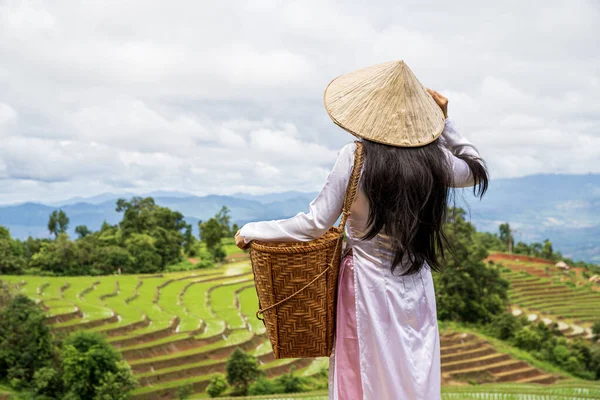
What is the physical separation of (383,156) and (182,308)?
59.5 feet

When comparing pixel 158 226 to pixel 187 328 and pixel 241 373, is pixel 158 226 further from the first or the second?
pixel 241 373

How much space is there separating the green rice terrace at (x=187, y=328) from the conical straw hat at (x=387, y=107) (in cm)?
1189

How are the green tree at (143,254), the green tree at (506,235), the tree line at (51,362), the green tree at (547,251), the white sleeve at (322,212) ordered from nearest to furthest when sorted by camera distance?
the white sleeve at (322,212)
the tree line at (51,362)
the green tree at (143,254)
the green tree at (547,251)
the green tree at (506,235)

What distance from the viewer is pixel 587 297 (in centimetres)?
2333

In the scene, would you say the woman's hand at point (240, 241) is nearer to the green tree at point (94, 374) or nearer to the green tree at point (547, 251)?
the green tree at point (94, 374)

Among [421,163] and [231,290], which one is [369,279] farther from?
[231,290]

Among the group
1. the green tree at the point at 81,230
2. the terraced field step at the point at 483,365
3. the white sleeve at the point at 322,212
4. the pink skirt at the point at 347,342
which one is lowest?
the terraced field step at the point at 483,365

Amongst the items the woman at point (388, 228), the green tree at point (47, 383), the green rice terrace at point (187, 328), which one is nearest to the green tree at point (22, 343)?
the green tree at point (47, 383)

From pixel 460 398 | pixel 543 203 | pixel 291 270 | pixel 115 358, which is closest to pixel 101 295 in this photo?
pixel 115 358

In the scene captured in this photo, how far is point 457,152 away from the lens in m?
1.68

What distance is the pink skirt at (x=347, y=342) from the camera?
1591 millimetres

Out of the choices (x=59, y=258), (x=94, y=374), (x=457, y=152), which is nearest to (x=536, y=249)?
(x=59, y=258)

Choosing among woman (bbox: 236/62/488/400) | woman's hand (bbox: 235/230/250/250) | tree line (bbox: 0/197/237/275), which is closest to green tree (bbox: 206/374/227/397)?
tree line (bbox: 0/197/237/275)

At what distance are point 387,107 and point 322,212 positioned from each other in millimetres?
365
